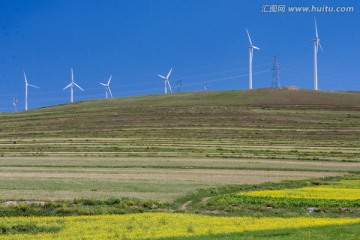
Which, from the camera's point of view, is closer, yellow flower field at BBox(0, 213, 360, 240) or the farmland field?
yellow flower field at BBox(0, 213, 360, 240)

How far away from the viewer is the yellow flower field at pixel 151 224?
24.1 meters

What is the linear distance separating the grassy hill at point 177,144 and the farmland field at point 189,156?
0.13 m

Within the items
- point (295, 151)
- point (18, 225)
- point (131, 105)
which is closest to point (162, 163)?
point (295, 151)

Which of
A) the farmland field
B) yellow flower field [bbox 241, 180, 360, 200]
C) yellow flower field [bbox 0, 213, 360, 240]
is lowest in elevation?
yellow flower field [bbox 0, 213, 360, 240]

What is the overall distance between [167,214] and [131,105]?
118 m

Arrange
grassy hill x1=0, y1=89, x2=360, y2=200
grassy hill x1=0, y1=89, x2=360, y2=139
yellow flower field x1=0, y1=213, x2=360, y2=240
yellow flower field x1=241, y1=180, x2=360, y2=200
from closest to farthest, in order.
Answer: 1. yellow flower field x1=0, y1=213, x2=360, y2=240
2. yellow flower field x1=241, y1=180, x2=360, y2=200
3. grassy hill x1=0, y1=89, x2=360, y2=200
4. grassy hill x1=0, y1=89, x2=360, y2=139

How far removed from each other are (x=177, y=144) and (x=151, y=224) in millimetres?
57661

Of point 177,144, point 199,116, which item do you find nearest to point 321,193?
point 177,144

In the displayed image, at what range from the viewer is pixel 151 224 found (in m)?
26.9

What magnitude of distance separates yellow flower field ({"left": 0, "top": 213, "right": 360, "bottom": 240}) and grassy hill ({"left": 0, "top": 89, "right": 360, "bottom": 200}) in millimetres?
6860

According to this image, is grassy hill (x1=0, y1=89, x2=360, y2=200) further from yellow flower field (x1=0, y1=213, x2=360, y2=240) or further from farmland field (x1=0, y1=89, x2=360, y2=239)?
yellow flower field (x1=0, y1=213, x2=360, y2=240)

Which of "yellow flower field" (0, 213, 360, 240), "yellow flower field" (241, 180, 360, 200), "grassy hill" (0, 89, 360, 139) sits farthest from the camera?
"grassy hill" (0, 89, 360, 139)

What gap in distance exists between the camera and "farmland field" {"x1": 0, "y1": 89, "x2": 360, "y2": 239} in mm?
33250

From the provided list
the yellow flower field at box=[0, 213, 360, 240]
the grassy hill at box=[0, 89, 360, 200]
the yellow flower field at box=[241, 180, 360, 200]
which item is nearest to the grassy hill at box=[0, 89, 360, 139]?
the grassy hill at box=[0, 89, 360, 200]
